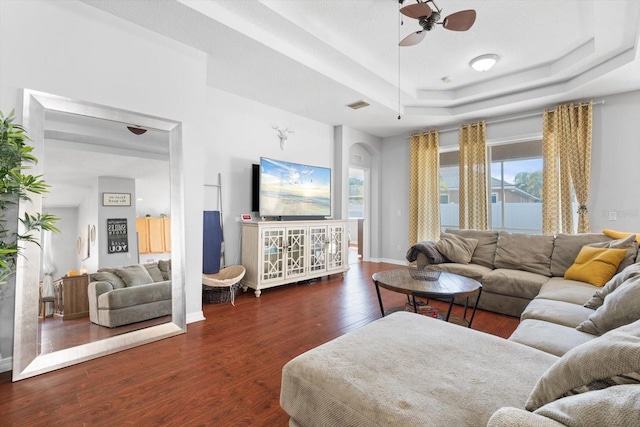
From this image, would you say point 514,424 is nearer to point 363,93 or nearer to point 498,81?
point 363,93

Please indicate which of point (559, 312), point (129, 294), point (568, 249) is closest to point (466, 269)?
point (568, 249)

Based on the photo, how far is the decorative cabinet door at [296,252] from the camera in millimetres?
4305

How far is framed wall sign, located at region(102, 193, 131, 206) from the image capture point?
253cm

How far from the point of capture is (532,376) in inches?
44.5

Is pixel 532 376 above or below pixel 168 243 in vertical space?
below

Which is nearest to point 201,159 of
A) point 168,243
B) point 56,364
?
point 168,243

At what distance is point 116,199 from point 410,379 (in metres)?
2.63

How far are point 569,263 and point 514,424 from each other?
3385 mm

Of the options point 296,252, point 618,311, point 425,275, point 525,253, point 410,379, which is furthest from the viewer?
point 296,252

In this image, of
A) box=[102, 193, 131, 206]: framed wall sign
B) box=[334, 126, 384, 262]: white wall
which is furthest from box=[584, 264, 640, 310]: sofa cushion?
box=[334, 126, 384, 262]: white wall

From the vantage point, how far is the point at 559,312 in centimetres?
206

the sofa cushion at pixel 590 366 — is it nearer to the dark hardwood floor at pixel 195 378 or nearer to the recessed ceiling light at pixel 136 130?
the dark hardwood floor at pixel 195 378

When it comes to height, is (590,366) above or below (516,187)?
below

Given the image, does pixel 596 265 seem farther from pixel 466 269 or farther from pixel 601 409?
pixel 601 409
